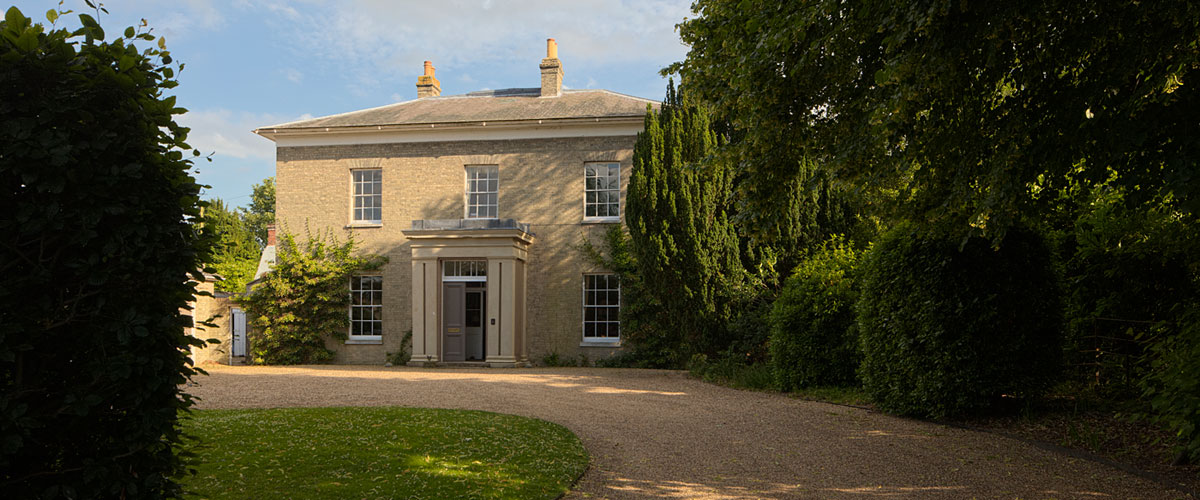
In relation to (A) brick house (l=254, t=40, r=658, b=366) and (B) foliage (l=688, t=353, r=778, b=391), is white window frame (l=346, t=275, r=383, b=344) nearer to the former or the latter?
(A) brick house (l=254, t=40, r=658, b=366)

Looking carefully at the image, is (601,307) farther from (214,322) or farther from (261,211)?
(261,211)

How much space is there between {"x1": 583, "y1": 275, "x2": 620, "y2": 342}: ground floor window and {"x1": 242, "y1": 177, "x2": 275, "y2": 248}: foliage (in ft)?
127

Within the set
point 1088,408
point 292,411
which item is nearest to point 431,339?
point 292,411

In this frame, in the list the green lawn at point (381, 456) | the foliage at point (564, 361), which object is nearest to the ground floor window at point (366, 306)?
the foliage at point (564, 361)

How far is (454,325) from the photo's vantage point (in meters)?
19.7

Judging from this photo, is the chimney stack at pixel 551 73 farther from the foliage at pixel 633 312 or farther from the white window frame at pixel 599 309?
the white window frame at pixel 599 309

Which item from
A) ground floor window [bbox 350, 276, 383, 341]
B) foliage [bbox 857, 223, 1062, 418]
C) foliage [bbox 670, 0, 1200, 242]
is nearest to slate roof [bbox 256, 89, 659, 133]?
ground floor window [bbox 350, 276, 383, 341]

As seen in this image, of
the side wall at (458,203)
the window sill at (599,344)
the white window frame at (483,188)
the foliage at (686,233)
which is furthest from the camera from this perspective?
the white window frame at (483,188)

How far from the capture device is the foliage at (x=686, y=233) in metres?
15.9

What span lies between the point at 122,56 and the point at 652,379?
12.9m

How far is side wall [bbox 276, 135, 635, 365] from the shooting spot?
66.3 feet

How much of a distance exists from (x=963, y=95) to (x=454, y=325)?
15053 millimetres

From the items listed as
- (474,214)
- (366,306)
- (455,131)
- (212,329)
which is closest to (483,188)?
(474,214)

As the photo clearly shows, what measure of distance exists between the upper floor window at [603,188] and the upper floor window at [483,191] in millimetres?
2368
